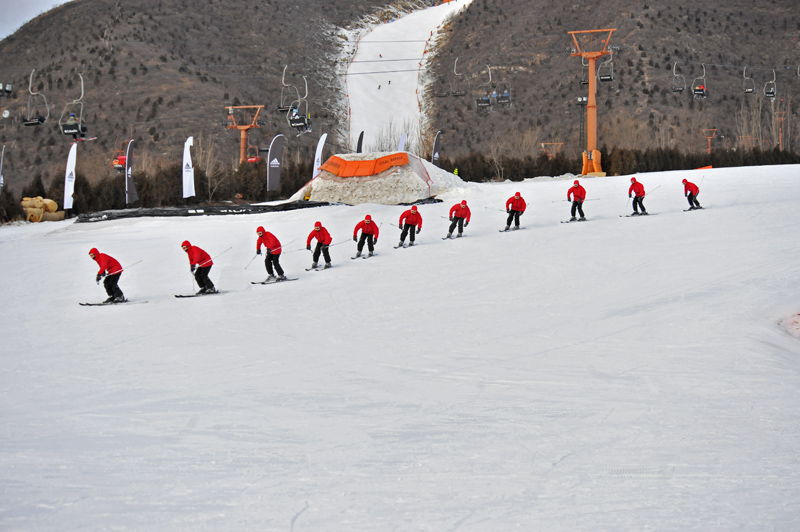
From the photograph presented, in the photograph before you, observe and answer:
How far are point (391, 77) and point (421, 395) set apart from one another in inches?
2780

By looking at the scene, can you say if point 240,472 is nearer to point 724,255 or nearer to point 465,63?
point 724,255

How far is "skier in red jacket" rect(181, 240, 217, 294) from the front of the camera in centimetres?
1255

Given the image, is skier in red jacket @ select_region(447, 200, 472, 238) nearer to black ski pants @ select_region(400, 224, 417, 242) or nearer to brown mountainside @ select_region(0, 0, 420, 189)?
black ski pants @ select_region(400, 224, 417, 242)

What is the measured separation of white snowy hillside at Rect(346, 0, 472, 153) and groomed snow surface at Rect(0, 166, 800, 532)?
44243mm

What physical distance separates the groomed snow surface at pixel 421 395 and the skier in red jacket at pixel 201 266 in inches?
18.4

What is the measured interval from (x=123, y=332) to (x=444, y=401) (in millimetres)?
5286

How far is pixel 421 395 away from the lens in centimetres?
687

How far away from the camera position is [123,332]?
996cm

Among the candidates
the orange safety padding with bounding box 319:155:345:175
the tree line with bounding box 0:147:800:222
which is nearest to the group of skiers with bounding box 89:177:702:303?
the orange safety padding with bounding box 319:155:345:175

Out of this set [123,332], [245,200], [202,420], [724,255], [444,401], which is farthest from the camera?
[245,200]

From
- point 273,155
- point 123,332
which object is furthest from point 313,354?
point 273,155

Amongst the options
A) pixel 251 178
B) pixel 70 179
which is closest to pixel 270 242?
pixel 70 179

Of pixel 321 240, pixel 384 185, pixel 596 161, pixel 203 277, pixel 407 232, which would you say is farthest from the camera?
pixel 596 161

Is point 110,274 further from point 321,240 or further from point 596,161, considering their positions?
point 596,161
